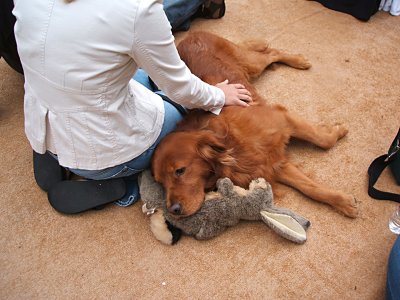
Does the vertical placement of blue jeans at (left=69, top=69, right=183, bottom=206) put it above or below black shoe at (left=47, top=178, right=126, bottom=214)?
above

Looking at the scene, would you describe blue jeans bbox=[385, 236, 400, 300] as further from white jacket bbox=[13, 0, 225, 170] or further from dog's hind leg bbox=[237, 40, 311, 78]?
dog's hind leg bbox=[237, 40, 311, 78]

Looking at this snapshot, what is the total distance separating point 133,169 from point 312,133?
93cm

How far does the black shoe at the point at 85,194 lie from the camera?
2.01m

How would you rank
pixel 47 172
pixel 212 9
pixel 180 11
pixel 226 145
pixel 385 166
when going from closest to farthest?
1. pixel 226 145
2. pixel 385 166
3. pixel 47 172
4. pixel 180 11
5. pixel 212 9

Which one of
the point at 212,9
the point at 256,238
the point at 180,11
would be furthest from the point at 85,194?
the point at 212,9

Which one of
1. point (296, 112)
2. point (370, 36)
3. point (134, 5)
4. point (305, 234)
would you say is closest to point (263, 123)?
point (296, 112)

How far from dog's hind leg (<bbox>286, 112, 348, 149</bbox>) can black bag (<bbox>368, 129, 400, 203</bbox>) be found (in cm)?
24

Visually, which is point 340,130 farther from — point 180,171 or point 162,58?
point 162,58

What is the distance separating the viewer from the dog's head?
1743 millimetres

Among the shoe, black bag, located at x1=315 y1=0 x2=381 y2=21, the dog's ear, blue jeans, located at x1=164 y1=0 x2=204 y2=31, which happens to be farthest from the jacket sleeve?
black bag, located at x1=315 y1=0 x2=381 y2=21

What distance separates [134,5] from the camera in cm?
123

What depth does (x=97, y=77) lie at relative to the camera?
1.42 m

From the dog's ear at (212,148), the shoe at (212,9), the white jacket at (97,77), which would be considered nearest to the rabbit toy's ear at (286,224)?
the dog's ear at (212,148)

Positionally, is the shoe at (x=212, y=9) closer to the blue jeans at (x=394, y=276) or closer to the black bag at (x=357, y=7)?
the black bag at (x=357, y=7)
